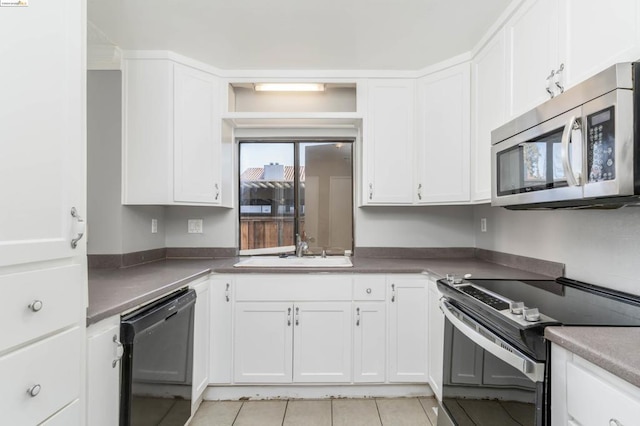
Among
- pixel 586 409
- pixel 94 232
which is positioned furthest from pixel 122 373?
pixel 586 409

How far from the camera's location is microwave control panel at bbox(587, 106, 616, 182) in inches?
38.5

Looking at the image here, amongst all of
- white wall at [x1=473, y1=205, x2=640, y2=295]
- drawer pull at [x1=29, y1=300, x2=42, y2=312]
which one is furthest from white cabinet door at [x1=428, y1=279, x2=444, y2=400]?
drawer pull at [x1=29, y1=300, x2=42, y2=312]

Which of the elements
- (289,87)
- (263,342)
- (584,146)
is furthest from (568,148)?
(289,87)

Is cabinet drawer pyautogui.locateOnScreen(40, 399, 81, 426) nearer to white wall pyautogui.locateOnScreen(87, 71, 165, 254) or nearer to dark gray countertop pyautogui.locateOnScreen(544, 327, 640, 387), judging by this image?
white wall pyautogui.locateOnScreen(87, 71, 165, 254)

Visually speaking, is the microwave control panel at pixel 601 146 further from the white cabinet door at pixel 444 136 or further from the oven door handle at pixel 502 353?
the white cabinet door at pixel 444 136

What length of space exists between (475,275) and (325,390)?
1.29 meters

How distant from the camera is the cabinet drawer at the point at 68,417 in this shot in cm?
95

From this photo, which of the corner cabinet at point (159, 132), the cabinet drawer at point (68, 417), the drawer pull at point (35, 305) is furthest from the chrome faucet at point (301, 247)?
the drawer pull at point (35, 305)

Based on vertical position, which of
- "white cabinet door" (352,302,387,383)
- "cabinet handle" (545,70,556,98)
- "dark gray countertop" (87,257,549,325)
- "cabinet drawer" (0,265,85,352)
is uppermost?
"cabinet handle" (545,70,556,98)

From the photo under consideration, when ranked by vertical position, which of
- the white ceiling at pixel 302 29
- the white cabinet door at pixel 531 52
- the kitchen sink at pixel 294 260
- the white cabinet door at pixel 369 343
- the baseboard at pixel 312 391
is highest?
the white ceiling at pixel 302 29

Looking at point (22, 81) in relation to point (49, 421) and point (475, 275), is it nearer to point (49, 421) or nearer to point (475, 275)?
point (49, 421)

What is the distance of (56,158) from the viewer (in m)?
0.98

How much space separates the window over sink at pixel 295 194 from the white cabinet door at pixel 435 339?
990mm

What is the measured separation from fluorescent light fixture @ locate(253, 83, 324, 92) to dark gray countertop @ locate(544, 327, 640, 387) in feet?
7.61
